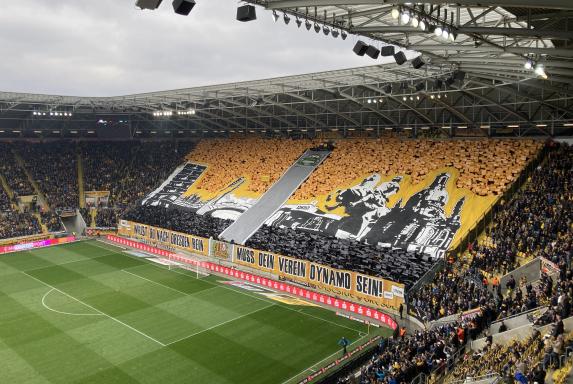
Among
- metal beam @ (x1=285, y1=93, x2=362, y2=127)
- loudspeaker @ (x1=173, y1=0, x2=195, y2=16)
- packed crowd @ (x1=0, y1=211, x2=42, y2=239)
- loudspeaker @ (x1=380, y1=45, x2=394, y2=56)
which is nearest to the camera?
loudspeaker @ (x1=173, y1=0, x2=195, y2=16)

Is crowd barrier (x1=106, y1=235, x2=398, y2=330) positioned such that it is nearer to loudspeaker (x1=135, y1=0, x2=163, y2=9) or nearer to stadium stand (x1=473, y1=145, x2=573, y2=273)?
stadium stand (x1=473, y1=145, x2=573, y2=273)

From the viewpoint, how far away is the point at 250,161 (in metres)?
50.6

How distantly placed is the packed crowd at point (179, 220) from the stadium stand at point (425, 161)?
7.93 metres

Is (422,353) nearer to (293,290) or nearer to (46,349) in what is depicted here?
(293,290)

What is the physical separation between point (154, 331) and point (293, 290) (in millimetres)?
9548

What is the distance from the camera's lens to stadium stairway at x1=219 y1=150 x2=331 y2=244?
132 ft

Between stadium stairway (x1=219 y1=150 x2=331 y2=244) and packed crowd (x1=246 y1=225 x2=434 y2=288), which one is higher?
stadium stairway (x1=219 y1=150 x2=331 y2=244)

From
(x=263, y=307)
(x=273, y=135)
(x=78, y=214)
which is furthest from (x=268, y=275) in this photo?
(x=78, y=214)

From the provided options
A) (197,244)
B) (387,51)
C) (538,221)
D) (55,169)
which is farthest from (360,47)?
(55,169)

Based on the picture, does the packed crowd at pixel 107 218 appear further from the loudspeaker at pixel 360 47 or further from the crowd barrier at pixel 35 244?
the loudspeaker at pixel 360 47

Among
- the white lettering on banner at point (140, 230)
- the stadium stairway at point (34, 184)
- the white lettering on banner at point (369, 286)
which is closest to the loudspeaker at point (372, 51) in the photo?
the white lettering on banner at point (369, 286)

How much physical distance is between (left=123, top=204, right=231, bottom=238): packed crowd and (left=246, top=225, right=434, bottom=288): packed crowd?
4960mm

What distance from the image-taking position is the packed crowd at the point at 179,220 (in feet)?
138

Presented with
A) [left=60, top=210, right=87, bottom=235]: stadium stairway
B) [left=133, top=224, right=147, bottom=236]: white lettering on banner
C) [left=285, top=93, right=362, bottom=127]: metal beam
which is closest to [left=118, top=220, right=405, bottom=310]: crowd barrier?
[left=133, top=224, right=147, bottom=236]: white lettering on banner
